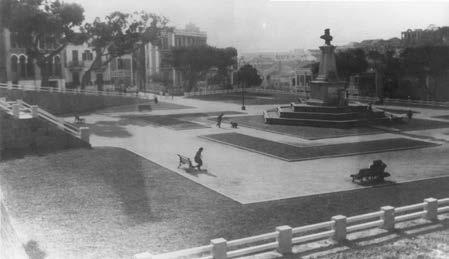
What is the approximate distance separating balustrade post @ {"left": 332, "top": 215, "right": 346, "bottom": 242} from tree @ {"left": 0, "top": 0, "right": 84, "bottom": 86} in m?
23.7

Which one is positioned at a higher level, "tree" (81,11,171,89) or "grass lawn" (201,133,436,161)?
"tree" (81,11,171,89)

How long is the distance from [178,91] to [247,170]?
4115 centimetres

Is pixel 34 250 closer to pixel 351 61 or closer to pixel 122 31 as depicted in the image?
pixel 122 31

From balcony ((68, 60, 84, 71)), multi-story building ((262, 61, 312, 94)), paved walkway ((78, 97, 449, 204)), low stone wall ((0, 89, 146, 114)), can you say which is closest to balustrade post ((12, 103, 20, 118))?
paved walkway ((78, 97, 449, 204))

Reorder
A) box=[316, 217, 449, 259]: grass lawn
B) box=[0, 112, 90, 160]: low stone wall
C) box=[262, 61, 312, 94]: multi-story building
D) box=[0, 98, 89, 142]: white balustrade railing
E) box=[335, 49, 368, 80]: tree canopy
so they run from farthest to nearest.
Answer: box=[262, 61, 312, 94]: multi-story building → box=[335, 49, 368, 80]: tree canopy → box=[0, 98, 89, 142]: white balustrade railing → box=[0, 112, 90, 160]: low stone wall → box=[316, 217, 449, 259]: grass lawn

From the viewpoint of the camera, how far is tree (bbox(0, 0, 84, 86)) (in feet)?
95.5

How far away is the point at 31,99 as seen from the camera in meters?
31.6

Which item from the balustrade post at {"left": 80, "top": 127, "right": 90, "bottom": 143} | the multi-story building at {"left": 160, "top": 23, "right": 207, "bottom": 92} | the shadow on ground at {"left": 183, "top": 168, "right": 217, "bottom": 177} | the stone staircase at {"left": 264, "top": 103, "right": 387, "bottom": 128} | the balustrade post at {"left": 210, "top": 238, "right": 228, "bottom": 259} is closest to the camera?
the balustrade post at {"left": 210, "top": 238, "right": 228, "bottom": 259}

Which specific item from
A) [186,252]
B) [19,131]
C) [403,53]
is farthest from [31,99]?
[403,53]

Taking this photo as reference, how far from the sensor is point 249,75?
2269 inches

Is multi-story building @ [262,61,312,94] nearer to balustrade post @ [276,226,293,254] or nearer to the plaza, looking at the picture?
the plaza

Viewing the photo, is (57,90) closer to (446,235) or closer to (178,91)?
(178,91)

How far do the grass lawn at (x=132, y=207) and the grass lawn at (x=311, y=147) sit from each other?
17.5 feet

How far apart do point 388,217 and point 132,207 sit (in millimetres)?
6463
